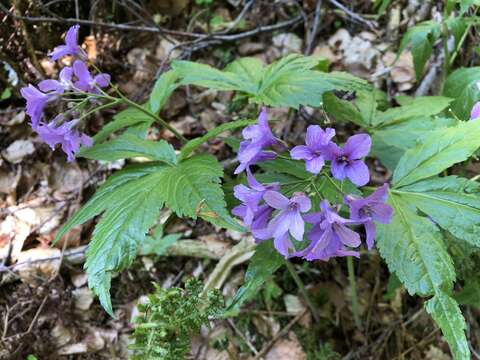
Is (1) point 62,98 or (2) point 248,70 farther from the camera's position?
(2) point 248,70

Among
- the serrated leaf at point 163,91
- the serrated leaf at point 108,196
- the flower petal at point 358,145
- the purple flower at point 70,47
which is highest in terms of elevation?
the purple flower at point 70,47

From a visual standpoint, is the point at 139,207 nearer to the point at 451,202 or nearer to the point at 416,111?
the point at 451,202

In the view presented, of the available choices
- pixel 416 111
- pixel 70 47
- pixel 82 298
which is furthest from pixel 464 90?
pixel 82 298

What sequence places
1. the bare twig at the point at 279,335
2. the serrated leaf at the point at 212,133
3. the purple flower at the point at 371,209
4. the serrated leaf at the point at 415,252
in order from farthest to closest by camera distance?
1. the bare twig at the point at 279,335
2. the serrated leaf at the point at 212,133
3. the serrated leaf at the point at 415,252
4. the purple flower at the point at 371,209

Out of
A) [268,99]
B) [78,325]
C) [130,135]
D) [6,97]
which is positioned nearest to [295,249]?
[268,99]

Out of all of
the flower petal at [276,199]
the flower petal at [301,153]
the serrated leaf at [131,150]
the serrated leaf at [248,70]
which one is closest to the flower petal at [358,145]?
the flower petal at [301,153]

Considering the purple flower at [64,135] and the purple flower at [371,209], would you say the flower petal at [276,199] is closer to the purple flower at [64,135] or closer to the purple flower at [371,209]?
the purple flower at [371,209]

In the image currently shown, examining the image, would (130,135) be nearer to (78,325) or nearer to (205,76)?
(205,76)

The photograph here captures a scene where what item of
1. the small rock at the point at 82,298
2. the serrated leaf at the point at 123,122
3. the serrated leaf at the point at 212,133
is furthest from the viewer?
the small rock at the point at 82,298
